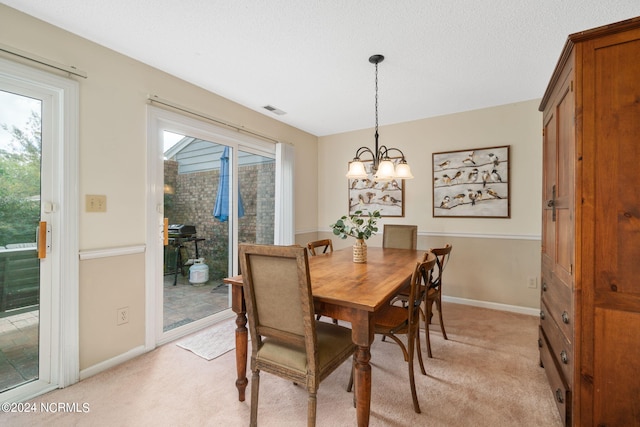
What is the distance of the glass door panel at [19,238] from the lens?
1747mm

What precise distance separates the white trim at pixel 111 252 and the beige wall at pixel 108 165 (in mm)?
27

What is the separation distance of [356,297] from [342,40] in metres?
1.79

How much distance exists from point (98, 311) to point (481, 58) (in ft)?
11.7

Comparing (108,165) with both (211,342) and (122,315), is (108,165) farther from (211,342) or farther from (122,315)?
(211,342)

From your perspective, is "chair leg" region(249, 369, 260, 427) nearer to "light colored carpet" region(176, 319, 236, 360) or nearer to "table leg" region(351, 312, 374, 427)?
"table leg" region(351, 312, 374, 427)

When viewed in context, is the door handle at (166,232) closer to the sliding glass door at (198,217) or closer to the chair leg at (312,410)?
the sliding glass door at (198,217)

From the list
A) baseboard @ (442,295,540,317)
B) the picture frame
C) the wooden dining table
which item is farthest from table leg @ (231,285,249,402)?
baseboard @ (442,295,540,317)

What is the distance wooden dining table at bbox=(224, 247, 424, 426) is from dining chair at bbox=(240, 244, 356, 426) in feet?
0.51

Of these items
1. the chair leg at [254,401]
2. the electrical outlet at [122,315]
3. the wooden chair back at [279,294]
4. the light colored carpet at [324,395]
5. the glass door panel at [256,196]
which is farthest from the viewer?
the glass door panel at [256,196]

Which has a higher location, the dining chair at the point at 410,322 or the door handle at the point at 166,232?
the door handle at the point at 166,232

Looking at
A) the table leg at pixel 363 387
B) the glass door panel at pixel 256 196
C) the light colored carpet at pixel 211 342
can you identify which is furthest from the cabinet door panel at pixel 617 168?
the glass door panel at pixel 256 196

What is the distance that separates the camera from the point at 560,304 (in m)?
1.54

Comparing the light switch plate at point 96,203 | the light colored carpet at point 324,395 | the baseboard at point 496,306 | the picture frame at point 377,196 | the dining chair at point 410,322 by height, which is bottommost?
the light colored carpet at point 324,395

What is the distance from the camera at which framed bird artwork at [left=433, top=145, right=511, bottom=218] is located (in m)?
3.28
